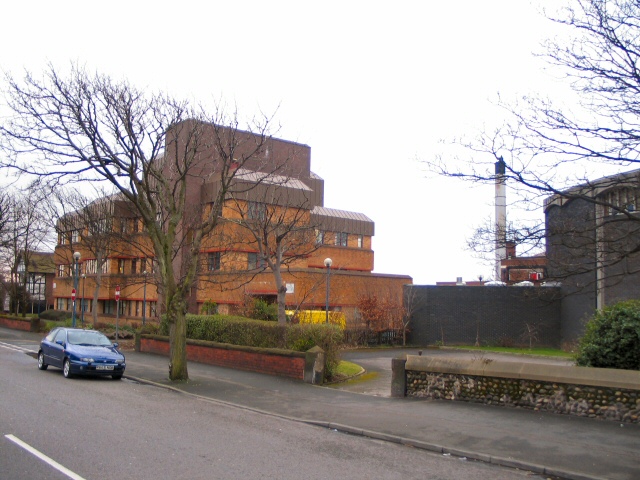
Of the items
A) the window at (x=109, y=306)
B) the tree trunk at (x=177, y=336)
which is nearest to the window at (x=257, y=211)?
the tree trunk at (x=177, y=336)

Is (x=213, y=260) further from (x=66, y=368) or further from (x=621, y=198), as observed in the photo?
(x=621, y=198)

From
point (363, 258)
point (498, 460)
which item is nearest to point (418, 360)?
point (498, 460)

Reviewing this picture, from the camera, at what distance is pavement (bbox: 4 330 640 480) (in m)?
8.70

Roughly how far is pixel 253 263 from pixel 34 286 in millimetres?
45799

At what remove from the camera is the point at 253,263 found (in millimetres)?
39750

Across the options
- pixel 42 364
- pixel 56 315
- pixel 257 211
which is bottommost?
pixel 42 364

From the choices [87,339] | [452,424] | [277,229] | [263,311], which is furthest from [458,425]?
[263,311]

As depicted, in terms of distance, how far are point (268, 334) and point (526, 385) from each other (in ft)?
31.0

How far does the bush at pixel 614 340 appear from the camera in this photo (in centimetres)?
1232

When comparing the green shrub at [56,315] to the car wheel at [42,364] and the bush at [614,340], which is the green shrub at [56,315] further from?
the bush at [614,340]

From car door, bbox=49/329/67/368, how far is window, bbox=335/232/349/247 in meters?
31.8

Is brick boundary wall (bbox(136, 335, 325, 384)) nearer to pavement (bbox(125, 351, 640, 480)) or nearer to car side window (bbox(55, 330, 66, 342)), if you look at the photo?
pavement (bbox(125, 351, 640, 480))

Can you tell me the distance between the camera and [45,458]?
7941 millimetres

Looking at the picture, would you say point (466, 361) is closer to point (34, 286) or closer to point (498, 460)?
point (498, 460)
